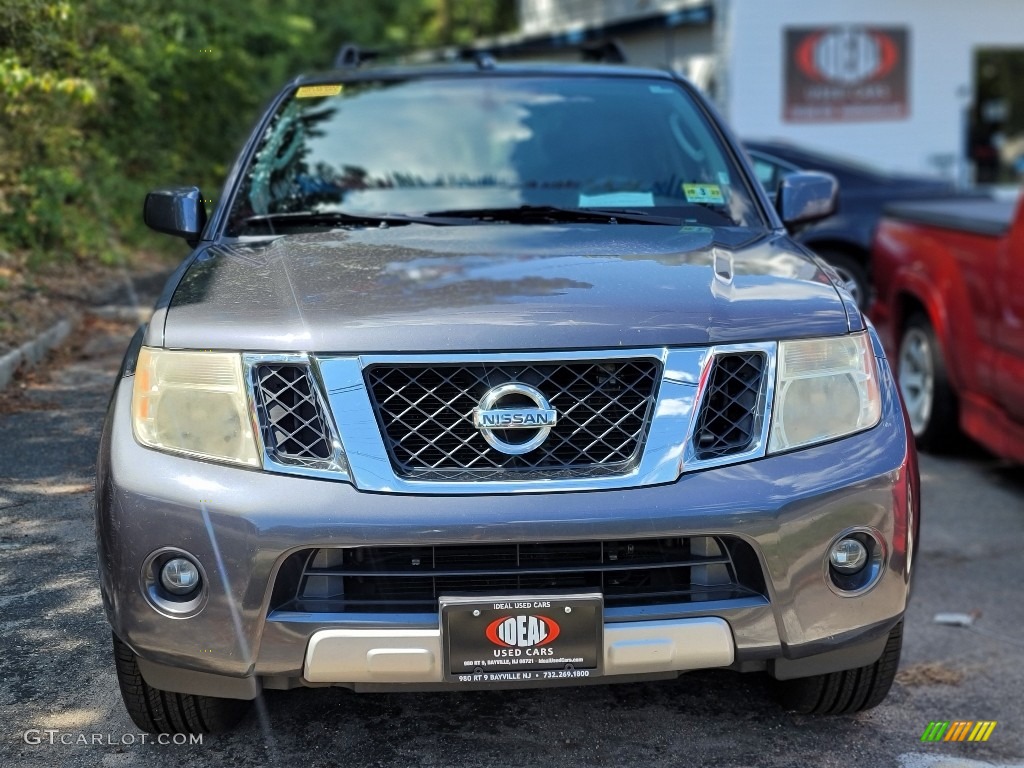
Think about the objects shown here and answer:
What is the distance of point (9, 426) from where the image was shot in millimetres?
4828

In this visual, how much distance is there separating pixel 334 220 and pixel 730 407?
1566mm

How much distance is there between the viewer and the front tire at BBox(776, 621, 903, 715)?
3.15 m

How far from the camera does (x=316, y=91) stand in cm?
462

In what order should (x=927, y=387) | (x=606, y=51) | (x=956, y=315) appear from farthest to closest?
1. (x=606, y=51)
2. (x=927, y=387)
3. (x=956, y=315)

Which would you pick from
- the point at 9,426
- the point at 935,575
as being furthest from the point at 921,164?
the point at 9,426

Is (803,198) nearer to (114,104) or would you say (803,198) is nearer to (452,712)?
(452,712)

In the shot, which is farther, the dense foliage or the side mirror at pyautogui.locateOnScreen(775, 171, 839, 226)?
the dense foliage

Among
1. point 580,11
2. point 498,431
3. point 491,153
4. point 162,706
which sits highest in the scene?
point 580,11

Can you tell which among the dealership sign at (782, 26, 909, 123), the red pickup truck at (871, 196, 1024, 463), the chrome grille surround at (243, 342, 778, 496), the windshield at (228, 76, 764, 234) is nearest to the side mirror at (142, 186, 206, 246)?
the windshield at (228, 76, 764, 234)

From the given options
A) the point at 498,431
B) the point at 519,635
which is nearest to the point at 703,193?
Result: the point at 498,431

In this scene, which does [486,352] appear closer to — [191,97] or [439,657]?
[439,657]

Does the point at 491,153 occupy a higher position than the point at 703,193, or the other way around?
the point at 491,153

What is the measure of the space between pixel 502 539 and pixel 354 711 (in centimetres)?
103

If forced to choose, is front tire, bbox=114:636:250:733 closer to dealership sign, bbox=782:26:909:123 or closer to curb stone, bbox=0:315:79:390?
curb stone, bbox=0:315:79:390
